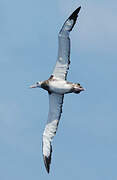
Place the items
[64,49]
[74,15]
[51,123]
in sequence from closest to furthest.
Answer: [74,15]
[64,49]
[51,123]

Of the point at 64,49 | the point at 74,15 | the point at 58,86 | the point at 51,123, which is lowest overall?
the point at 51,123

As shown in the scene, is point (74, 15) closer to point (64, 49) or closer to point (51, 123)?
point (64, 49)

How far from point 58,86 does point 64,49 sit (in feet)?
10.6

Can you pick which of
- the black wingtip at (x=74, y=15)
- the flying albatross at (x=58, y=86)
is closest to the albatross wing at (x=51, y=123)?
the flying albatross at (x=58, y=86)

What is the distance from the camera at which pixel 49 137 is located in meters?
56.3

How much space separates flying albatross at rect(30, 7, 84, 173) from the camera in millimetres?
52625

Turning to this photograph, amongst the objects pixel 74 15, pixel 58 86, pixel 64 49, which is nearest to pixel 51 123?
pixel 58 86

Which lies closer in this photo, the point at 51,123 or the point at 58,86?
the point at 58,86

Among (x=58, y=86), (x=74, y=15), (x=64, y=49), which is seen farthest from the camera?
(x=58, y=86)

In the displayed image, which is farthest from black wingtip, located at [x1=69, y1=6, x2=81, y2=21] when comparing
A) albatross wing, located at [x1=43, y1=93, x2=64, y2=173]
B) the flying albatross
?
albatross wing, located at [x1=43, y1=93, x2=64, y2=173]

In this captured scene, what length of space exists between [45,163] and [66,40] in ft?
36.2

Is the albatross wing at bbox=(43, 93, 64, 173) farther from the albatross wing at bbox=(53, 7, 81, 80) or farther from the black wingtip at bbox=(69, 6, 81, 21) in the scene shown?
the black wingtip at bbox=(69, 6, 81, 21)

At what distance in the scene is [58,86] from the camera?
179 feet

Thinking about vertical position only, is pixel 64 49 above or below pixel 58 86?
above
